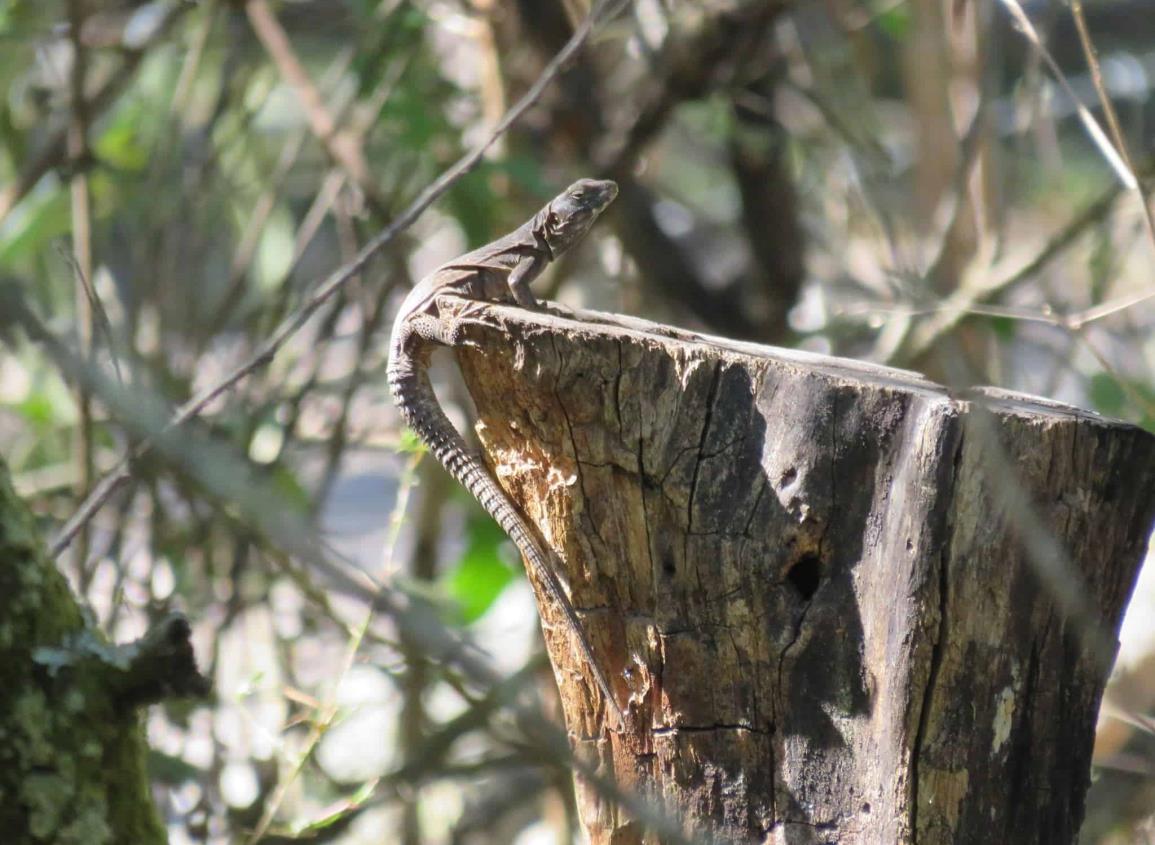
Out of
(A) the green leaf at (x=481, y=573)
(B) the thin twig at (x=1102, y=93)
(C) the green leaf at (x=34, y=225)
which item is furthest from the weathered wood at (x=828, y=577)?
(C) the green leaf at (x=34, y=225)

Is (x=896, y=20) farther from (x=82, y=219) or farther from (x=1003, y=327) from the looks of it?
(x=82, y=219)

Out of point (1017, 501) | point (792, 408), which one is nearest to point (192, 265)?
point (792, 408)

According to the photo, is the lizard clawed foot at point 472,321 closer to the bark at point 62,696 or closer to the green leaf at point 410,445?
the green leaf at point 410,445

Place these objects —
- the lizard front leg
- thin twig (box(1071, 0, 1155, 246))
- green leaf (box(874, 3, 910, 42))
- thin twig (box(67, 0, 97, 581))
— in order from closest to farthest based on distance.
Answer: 1. thin twig (box(1071, 0, 1155, 246))
2. the lizard front leg
3. thin twig (box(67, 0, 97, 581))
4. green leaf (box(874, 3, 910, 42))

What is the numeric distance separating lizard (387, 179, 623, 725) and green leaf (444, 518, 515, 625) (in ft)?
4.29

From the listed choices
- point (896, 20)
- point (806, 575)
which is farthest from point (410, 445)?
point (896, 20)

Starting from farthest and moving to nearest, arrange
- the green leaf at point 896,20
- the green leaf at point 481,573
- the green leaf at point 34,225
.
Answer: the green leaf at point 896,20 < the green leaf at point 481,573 < the green leaf at point 34,225

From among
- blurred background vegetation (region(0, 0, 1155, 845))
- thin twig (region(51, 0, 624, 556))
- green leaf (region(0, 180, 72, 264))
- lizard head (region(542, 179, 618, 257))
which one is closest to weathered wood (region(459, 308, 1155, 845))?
thin twig (region(51, 0, 624, 556))

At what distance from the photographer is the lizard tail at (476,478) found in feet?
5.69

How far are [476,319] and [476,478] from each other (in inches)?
10.7

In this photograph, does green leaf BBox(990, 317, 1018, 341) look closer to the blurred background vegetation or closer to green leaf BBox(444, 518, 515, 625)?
the blurred background vegetation

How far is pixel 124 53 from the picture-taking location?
135 inches

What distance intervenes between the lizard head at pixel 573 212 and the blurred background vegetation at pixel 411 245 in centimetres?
18

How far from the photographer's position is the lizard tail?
1.74 m
